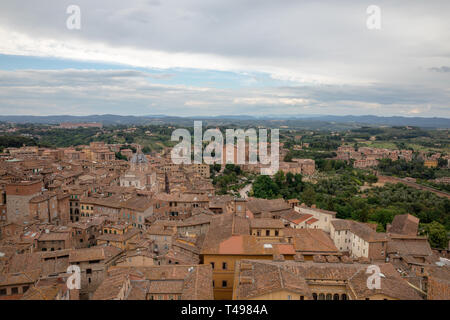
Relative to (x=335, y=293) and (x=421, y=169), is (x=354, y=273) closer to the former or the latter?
(x=335, y=293)

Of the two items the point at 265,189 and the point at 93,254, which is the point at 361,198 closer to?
the point at 265,189

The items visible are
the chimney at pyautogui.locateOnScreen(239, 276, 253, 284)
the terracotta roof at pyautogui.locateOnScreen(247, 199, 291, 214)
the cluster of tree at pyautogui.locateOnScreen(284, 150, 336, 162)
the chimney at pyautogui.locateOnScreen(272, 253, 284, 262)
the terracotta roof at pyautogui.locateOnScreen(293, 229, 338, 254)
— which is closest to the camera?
the chimney at pyautogui.locateOnScreen(239, 276, 253, 284)

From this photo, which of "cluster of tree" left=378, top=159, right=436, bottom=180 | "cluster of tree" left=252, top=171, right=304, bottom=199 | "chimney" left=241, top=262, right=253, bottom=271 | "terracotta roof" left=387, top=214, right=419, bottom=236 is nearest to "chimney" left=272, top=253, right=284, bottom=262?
"chimney" left=241, top=262, right=253, bottom=271

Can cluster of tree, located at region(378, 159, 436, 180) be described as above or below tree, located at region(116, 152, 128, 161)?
below

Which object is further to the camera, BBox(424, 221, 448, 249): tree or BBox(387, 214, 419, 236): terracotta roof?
BBox(387, 214, 419, 236): terracotta roof

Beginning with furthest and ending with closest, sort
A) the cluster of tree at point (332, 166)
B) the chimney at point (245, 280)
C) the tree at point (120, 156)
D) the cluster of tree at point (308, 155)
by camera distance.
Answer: the cluster of tree at point (308, 155) < the tree at point (120, 156) < the cluster of tree at point (332, 166) < the chimney at point (245, 280)

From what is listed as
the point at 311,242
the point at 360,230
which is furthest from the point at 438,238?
the point at 311,242

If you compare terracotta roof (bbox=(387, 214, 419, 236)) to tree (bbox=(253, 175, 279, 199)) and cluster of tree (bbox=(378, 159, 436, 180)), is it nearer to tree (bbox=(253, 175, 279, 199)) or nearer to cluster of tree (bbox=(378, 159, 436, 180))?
tree (bbox=(253, 175, 279, 199))

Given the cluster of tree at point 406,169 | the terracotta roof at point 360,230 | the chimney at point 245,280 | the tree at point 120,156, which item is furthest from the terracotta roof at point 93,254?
the cluster of tree at point 406,169

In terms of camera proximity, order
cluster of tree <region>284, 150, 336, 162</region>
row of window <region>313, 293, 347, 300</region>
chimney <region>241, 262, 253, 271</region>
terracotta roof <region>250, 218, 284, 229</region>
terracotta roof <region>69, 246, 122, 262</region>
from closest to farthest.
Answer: row of window <region>313, 293, 347, 300</region> < chimney <region>241, 262, 253, 271</region> < terracotta roof <region>69, 246, 122, 262</region> < terracotta roof <region>250, 218, 284, 229</region> < cluster of tree <region>284, 150, 336, 162</region>

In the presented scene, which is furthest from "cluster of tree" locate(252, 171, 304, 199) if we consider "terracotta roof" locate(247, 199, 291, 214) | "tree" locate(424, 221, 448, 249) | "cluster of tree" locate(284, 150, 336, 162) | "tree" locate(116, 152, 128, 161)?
"tree" locate(116, 152, 128, 161)

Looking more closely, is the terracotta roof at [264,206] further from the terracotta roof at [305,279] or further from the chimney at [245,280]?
the chimney at [245,280]

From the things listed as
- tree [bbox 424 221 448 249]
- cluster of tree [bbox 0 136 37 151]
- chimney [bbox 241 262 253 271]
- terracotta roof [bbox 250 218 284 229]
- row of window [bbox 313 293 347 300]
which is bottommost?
tree [bbox 424 221 448 249]
